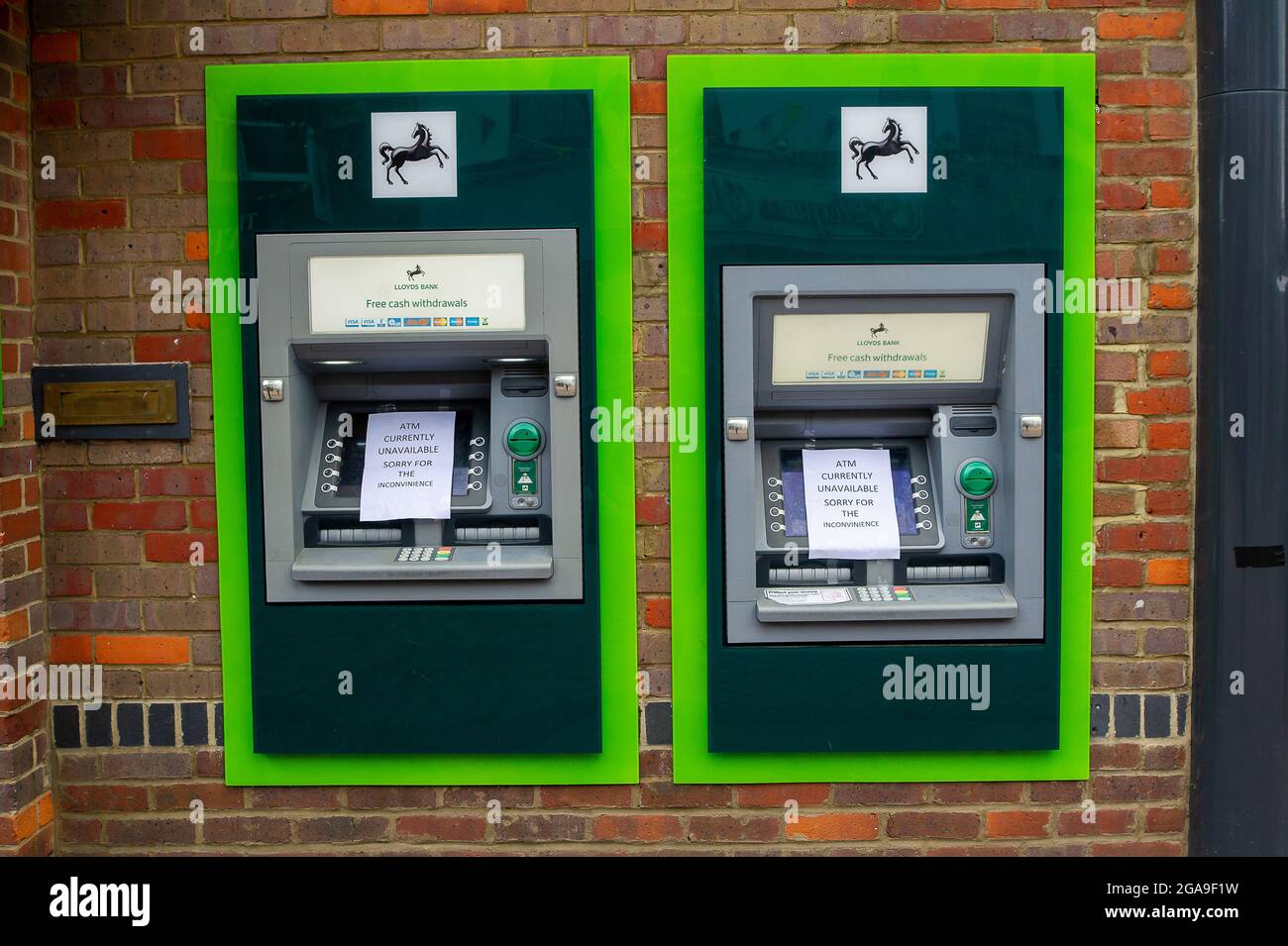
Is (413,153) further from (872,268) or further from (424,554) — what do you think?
(872,268)

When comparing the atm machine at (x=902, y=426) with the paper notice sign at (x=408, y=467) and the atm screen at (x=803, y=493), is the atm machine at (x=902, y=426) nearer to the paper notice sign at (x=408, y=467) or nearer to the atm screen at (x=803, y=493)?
the atm screen at (x=803, y=493)

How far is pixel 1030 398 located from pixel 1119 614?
0.67m

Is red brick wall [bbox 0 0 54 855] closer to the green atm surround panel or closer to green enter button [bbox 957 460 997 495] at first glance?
the green atm surround panel

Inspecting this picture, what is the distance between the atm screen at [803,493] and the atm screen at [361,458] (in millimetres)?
889

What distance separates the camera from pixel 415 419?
2660mm

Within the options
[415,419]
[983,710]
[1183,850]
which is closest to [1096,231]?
[983,710]

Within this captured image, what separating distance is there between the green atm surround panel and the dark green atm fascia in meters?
0.18

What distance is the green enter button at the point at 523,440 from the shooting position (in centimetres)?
258

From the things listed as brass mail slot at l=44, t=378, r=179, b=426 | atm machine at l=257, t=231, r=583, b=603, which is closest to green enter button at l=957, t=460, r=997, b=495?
atm machine at l=257, t=231, r=583, b=603

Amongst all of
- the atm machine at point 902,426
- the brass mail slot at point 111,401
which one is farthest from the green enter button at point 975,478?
the brass mail slot at point 111,401

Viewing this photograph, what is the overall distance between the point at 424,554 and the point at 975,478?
59.5 inches

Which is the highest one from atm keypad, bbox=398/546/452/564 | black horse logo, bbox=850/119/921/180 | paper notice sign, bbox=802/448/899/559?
black horse logo, bbox=850/119/921/180

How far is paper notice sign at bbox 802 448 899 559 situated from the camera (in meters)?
2.54

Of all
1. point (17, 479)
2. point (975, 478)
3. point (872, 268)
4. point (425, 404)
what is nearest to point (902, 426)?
point (975, 478)
